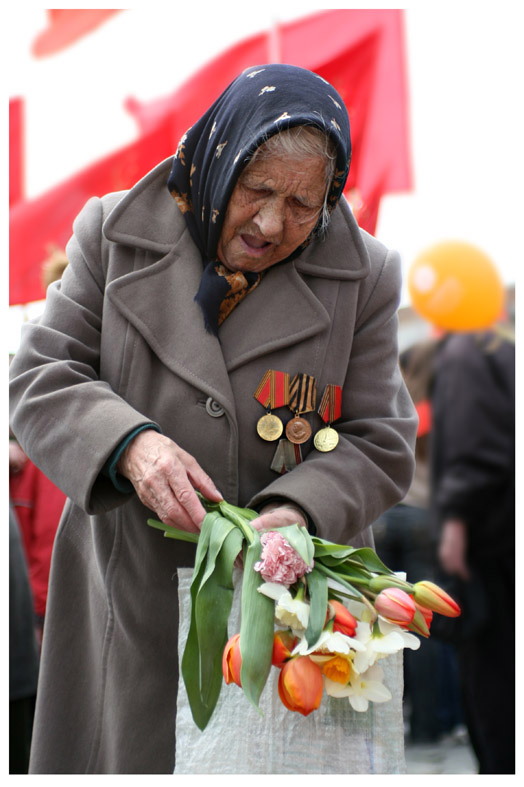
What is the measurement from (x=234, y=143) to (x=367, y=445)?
0.67 meters

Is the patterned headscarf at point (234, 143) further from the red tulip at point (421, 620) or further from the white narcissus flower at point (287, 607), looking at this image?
the red tulip at point (421, 620)

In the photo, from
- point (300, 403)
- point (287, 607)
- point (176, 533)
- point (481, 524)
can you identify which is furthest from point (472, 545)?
point (287, 607)

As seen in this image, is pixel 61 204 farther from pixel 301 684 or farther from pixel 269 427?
pixel 301 684

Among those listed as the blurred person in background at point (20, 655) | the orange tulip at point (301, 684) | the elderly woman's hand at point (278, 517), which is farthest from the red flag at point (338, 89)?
the orange tulip at point (301, 684)

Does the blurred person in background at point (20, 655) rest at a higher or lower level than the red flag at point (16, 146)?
lower

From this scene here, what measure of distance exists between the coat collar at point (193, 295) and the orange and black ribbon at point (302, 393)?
3.3 inches

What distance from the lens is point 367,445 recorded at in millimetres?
1870

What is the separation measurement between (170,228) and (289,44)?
3.87 metres

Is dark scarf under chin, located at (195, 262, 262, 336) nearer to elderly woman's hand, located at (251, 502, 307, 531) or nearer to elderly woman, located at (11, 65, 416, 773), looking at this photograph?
elderly woman, located at (11, 65, 416, 773)

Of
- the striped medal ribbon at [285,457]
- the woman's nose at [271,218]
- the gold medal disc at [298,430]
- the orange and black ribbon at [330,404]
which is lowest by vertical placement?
the striped medal ribbon at [285,457]

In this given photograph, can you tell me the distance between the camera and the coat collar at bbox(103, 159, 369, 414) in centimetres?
183

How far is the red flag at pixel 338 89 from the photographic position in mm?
5070

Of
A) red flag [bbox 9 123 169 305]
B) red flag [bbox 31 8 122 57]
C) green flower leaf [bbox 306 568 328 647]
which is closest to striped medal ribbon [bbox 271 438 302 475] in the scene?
green flower leaf [bbox 306 568 328 647]

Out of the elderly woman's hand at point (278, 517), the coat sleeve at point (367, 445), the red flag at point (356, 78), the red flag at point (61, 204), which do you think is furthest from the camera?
the red flag at point (61, 204)
